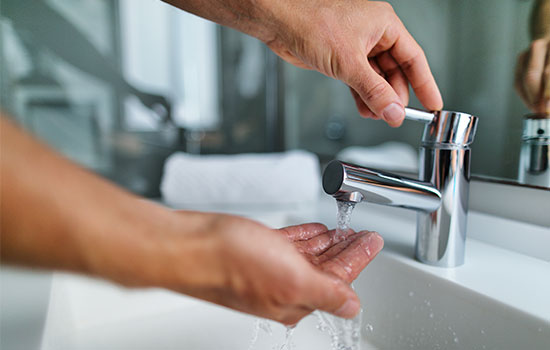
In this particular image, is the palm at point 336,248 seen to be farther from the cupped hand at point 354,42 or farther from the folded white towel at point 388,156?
the folded white towel at point 388,156

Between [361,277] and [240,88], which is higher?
[240,88]

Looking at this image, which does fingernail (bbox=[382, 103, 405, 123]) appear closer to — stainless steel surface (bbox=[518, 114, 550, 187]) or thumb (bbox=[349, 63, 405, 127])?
thumb (bbox=[349, 63, 405, 127])

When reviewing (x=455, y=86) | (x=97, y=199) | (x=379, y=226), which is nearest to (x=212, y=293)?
(x=97, y=199)

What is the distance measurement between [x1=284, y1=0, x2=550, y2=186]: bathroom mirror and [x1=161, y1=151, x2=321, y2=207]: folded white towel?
168mm

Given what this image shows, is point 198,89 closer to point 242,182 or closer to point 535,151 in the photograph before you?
point 242,182

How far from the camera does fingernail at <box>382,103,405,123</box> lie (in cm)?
48

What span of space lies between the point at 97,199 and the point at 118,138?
67 centimetres

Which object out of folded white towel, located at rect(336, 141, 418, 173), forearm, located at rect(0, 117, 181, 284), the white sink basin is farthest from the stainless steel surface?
forearm, located at rect(0, 117, 181, 284)

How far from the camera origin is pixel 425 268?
0.49 meters

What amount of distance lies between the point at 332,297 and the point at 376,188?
0.54 ft

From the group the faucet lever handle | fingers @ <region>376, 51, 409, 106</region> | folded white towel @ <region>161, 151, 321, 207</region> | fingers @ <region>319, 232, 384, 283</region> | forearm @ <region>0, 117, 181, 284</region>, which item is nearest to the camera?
forearm @ <region>0, 117, 181, 284</region>

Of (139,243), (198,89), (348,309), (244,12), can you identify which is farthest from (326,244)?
(198,89)

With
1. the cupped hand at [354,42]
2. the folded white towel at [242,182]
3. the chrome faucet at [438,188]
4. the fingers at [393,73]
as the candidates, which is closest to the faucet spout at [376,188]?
the chrome faucet at [438,188]

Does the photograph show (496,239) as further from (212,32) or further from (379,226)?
(212,32)
